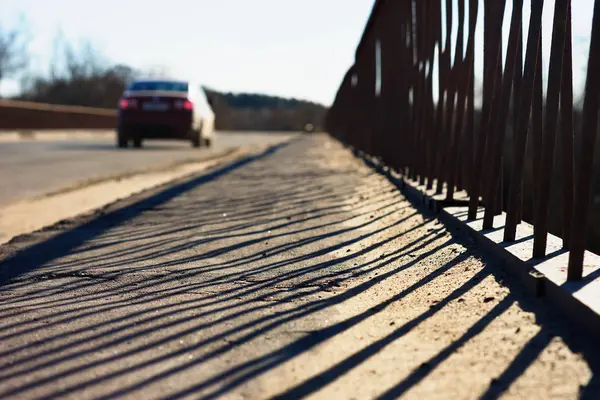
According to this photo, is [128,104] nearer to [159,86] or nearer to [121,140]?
[159,86]

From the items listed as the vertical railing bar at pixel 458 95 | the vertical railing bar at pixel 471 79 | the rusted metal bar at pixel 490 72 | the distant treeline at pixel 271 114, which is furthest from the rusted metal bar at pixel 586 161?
the distant treeline at pixel 271 114

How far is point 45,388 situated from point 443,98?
3.88 meters

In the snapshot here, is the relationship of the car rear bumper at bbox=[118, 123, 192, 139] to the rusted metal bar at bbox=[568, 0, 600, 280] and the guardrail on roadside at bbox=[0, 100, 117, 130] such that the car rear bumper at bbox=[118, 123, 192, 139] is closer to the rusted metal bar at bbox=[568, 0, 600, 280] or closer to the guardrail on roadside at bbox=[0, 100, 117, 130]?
the rusted metal bar at bbox=[568, 0, 600, 280]

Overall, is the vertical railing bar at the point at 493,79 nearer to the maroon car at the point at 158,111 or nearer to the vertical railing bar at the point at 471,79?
the vertical railing bar at the point at 471,79

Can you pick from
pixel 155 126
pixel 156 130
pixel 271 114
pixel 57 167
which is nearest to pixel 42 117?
pixel 156 130

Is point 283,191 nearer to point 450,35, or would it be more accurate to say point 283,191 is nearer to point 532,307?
point 450,35

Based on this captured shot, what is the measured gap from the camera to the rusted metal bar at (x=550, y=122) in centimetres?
270

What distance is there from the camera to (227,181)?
819 centimetres

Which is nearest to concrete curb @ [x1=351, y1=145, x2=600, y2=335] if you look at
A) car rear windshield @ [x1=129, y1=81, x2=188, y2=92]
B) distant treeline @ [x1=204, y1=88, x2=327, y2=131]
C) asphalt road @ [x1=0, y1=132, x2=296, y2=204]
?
asphalt road @ [x1=0, y1=132, x2=296, y2=204]

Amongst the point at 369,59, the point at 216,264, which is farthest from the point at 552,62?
the point at 369,59

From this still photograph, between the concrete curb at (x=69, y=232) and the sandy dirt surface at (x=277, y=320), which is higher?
the sandy dirt surface at (x=277, y=320)

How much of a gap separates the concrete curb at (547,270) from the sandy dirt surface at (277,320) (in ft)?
0.17

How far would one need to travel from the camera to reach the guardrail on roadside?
30141 mm

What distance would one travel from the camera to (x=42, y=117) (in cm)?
3319
